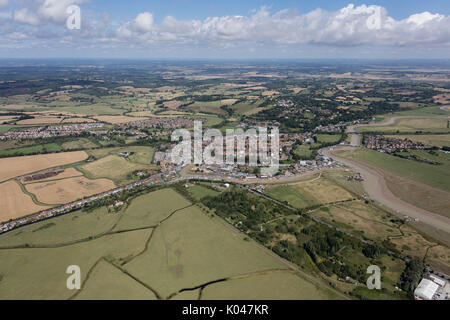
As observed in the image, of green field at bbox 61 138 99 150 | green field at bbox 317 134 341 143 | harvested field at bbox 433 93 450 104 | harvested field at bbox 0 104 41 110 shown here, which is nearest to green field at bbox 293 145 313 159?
green field at bbox 317 134 341 143

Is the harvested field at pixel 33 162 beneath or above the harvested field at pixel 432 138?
beneath

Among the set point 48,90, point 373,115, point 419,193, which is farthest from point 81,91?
point 419,193

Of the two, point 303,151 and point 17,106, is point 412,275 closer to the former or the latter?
point 303,151

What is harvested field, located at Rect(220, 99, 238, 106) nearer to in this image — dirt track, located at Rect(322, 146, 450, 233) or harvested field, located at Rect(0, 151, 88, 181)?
harvested field, located at Rect(0, 151, 88, 181)

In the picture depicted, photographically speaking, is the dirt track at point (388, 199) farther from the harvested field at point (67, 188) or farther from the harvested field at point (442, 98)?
the harvested field at point (442, 98)

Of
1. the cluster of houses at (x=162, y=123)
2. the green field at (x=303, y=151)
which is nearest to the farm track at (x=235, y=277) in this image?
the green field at (x=303, y=151)

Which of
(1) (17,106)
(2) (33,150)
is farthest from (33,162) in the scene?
(1) (17,106)
